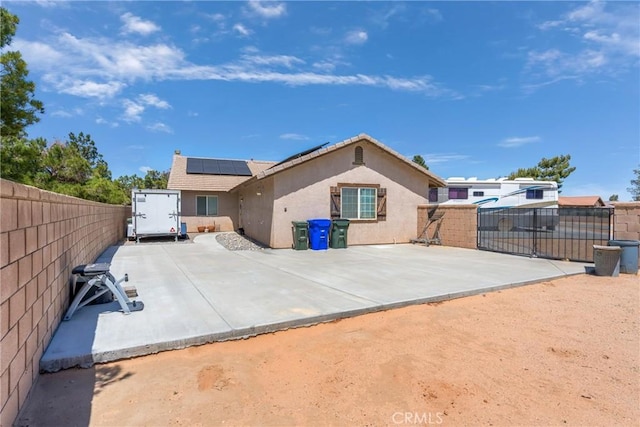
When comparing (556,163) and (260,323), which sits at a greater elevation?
(556,163)

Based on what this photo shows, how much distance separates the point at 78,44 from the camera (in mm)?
10648

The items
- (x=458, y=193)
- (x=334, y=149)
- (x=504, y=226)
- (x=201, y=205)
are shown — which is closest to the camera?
(x=334, y=149)

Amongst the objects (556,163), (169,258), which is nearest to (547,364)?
(169,258)

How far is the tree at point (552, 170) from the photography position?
130ft

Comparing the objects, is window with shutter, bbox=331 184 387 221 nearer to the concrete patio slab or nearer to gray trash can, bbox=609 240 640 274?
the concrete patio slab

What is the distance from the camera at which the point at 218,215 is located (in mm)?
20266

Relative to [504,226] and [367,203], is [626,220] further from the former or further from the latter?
[504,226]

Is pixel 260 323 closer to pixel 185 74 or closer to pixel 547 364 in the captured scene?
pixel 547 364

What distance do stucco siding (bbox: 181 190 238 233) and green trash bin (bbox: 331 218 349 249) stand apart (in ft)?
32.1

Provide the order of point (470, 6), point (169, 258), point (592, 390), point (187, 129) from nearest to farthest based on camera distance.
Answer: point (592, 390) < point (169, 258) < point (470, 6) < point (187, 129)

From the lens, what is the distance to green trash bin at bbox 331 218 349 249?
12.6 metres

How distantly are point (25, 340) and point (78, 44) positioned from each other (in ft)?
38.6
